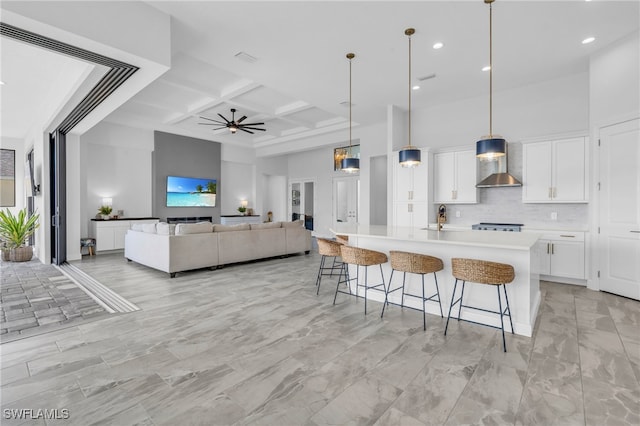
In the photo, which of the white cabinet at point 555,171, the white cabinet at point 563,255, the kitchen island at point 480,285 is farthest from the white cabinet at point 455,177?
the kitchen island at point 480,285

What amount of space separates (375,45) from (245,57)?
1.82 meters

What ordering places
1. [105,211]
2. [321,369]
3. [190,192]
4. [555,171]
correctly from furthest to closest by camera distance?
1. [190,192]
2. [105,211]
3. [555,171]
4. [321,369]

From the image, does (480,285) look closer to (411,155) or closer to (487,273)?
(487,273)

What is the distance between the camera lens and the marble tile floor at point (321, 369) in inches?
72.5

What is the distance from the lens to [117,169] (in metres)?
8.33

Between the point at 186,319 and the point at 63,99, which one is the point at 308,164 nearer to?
the point at 63,99

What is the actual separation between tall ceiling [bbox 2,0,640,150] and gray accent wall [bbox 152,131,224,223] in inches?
108

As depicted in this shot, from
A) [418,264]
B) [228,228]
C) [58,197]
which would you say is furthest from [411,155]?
[58,197]

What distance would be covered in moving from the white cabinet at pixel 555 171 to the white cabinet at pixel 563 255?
0.58 meters

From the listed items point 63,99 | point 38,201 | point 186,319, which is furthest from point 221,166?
point 186,319

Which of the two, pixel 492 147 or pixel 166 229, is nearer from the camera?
pixel 492 147

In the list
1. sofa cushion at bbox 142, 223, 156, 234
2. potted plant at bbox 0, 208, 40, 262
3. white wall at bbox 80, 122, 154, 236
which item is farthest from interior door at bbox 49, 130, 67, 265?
sofa cushion at bbox 142, 223, 156, 234

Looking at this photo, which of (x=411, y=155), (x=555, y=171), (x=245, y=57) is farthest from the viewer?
(x=555, y=171)

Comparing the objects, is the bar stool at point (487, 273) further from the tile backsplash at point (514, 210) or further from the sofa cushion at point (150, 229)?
the sofa cushion at point (150, 229)
